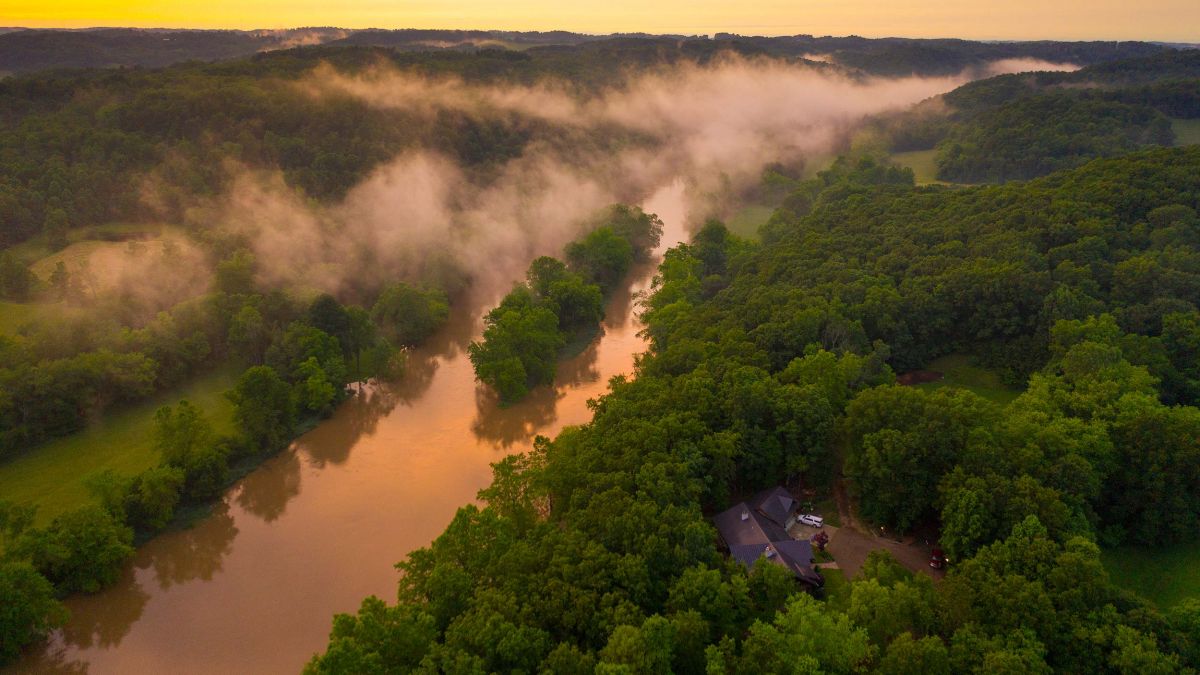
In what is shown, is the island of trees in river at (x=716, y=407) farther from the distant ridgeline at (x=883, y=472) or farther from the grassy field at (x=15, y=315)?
the grassy field at (x=15, y=315)

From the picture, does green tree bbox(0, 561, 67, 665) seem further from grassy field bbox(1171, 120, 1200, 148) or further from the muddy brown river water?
grassy field bbox(1171, 120, 1200, 148)

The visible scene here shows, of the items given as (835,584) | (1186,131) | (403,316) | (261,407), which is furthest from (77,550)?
(1186,131)

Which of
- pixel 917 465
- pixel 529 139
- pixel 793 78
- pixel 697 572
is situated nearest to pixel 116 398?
pixel 697 572

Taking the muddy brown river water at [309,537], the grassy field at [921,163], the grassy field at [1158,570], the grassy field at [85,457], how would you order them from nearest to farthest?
the grassy field at [1158,570]
the muddy brown river water at [309,537]
the grassy field at [85,457]
the grassy field at [921,163]

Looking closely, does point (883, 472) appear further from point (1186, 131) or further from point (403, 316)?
point (1186, 131)

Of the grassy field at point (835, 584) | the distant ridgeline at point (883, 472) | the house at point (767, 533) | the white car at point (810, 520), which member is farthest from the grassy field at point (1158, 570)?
the house at point (767, 533)

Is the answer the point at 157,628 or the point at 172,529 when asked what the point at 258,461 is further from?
the point at 157,628
